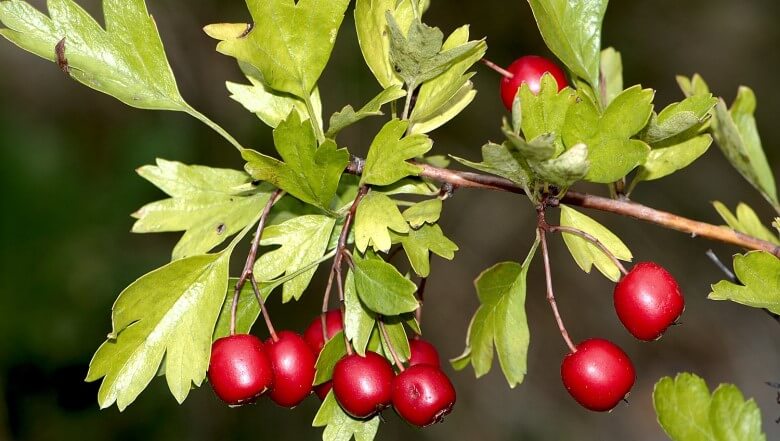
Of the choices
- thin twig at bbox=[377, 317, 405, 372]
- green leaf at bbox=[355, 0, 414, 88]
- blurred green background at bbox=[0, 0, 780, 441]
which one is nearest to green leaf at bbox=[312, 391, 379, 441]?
thin twig at bbox=[377, 317, 405, 372]

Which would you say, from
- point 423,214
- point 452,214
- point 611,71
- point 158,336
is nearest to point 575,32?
point 611,71

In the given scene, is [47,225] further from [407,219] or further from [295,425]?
[407,219]

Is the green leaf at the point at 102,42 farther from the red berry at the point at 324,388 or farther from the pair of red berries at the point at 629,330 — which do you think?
the pair of red berries at the point at 629,330

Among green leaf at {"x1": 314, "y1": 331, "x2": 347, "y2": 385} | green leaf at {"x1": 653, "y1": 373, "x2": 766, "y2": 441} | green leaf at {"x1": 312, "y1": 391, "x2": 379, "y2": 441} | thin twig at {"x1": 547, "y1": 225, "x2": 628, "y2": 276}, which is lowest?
green leaf at {"x1": 312, "y1": 391, "x2": 379, "y2": 441}

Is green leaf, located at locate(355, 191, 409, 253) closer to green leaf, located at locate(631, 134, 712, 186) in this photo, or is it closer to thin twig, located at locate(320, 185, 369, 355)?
thin twig, located at locate(320, 185, 369, 355)

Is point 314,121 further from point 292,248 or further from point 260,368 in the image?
point 260,368

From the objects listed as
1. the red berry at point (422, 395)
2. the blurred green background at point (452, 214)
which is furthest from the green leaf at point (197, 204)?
the blurred green background at point (452, 214)
